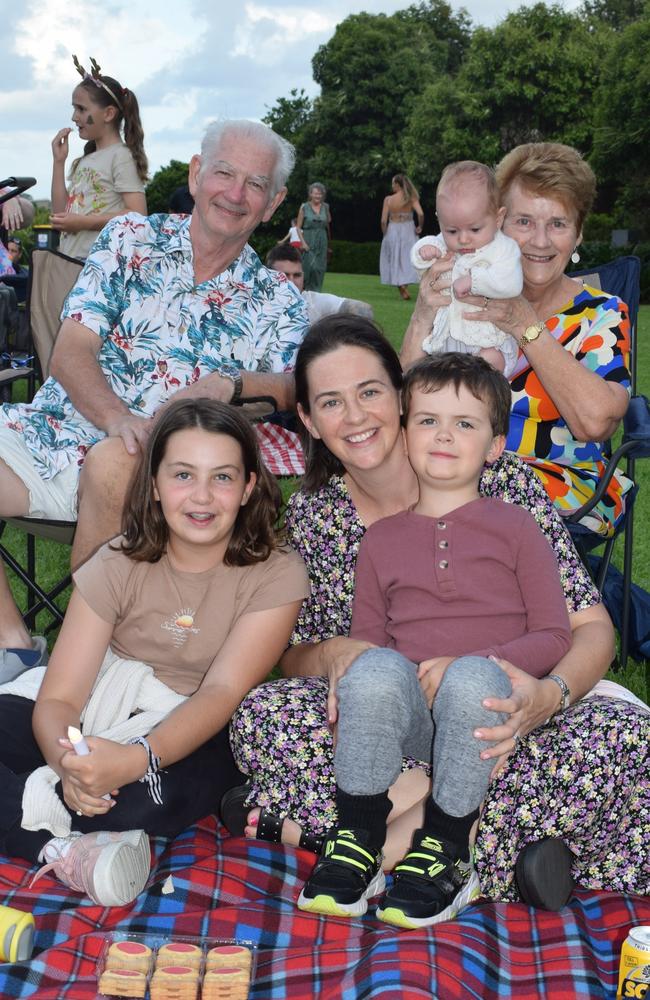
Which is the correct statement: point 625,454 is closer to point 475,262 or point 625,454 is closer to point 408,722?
point 475,262

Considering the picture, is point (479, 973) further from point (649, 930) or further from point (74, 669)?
point (74, 669)

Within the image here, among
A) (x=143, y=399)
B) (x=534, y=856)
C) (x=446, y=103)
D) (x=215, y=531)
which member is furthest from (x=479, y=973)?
(x=446, y=103)

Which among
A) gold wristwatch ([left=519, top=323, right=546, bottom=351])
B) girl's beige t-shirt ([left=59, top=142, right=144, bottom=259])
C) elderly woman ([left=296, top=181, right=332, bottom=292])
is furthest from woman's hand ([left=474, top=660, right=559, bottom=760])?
elderly woman ([left=296, top=181, right=332, bottom=292])

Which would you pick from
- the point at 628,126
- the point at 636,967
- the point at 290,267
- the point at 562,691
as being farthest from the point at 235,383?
the point at 628,126

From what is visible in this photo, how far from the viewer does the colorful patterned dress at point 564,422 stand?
3115 millimetres

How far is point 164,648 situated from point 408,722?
71 cm

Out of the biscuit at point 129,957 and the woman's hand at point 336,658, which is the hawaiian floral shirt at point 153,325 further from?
the biscuit at point 129,957

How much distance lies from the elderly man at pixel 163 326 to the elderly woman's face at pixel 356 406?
589 millimetres

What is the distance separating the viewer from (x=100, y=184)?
5969 millimetres

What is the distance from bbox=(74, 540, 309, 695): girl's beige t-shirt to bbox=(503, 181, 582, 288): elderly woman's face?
1236mm

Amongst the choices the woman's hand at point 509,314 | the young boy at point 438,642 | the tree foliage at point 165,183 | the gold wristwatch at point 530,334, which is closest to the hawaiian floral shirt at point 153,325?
the woman's hand at point 509,314

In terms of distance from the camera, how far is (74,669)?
253 cm

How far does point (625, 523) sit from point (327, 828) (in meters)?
1.42

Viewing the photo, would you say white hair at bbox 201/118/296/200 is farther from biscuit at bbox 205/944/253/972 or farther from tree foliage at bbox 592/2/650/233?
tree foliage at bbox 592/2/650/233
